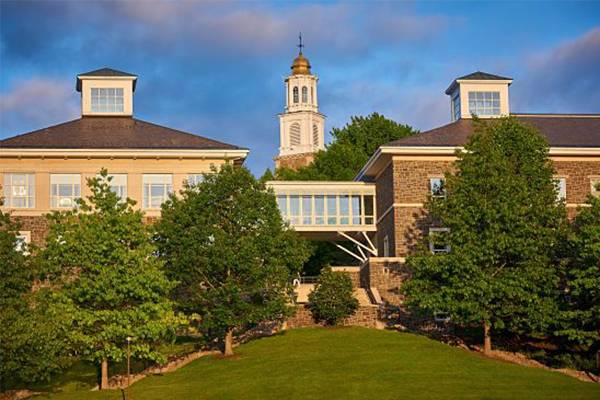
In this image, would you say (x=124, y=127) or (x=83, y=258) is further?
(x=124, y=127)

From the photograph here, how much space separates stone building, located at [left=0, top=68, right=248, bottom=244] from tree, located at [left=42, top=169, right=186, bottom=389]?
36.1 feet

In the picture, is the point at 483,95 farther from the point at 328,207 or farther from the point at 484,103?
the point at 328,207

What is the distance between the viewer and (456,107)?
63531mm

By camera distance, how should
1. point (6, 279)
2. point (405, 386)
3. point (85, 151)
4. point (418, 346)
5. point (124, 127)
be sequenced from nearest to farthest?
point (405, 386), point (6, 279), point (418, 346), point (85, 151), point (124, 127)

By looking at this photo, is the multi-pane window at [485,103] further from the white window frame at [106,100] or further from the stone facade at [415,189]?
the white window frame at [106,100]

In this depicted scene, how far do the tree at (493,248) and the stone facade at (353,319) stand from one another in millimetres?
3901

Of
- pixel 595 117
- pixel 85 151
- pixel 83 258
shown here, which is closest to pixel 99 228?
pixel 83 258

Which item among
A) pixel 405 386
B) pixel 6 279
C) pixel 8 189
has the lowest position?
pixel 405 386

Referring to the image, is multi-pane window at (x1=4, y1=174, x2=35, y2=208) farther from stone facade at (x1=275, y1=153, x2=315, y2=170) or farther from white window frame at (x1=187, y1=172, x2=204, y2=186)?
stone facade at (x1=275, y1=153, x2=315, y2=170)

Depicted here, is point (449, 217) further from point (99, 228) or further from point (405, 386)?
point (99, 228)

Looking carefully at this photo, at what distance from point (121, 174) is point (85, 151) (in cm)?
192

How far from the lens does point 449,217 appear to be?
48.4 meters

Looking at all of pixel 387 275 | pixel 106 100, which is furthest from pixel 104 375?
pixel 106 100

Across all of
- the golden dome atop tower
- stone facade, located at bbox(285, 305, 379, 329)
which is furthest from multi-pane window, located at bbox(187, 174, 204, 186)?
the golden dome atop tower
